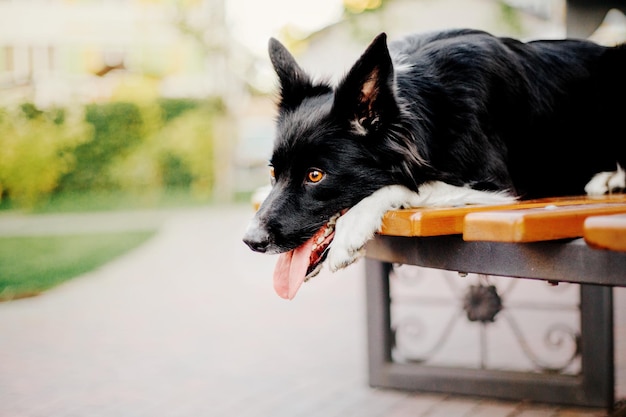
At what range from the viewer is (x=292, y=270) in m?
2.15

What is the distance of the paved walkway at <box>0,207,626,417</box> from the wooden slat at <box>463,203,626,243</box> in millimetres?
1940

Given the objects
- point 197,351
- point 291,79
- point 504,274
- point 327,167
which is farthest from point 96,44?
point 504,274

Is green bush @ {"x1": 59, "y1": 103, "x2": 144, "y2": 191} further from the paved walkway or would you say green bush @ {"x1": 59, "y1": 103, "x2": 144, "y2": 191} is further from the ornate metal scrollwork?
the ornate metal scrollwork

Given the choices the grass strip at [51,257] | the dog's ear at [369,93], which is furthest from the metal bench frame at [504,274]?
the grass strip at [51,257]

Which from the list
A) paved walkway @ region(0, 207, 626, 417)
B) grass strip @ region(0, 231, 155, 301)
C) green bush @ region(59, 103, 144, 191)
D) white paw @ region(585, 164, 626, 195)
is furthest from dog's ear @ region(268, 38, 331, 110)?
green bush @ region(59, 103, 144, 191)

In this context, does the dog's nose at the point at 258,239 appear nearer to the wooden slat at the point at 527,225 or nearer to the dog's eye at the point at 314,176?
the dog's eye at the point at 314,176

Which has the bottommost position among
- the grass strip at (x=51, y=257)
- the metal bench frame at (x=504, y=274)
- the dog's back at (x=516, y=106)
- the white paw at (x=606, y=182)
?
the grass strip at (x=51, y=257)

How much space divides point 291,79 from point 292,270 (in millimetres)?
773

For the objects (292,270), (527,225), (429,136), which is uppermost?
(429,136)

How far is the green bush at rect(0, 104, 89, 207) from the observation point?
13742mm

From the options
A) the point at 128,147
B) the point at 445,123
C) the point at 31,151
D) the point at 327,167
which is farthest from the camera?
the point at 128,147

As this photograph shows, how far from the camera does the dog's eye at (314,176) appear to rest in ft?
7.27

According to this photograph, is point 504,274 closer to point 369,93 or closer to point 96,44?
point 369,93

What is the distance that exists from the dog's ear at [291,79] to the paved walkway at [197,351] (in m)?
1.67
